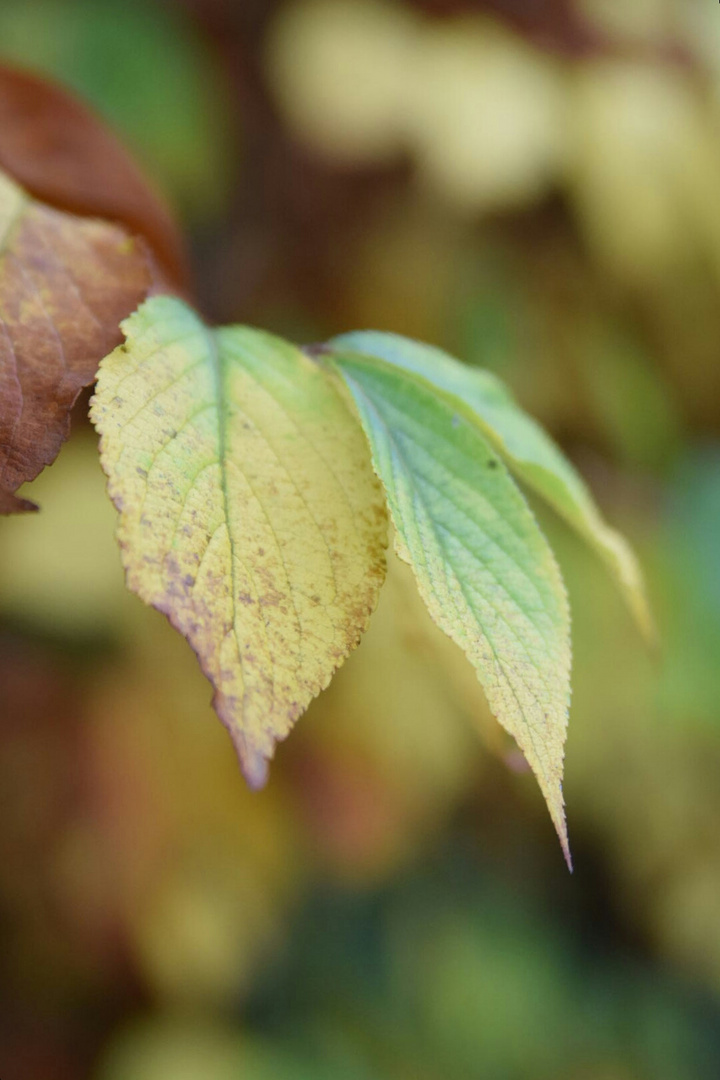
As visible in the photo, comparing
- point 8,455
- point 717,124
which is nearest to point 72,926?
point 8,455

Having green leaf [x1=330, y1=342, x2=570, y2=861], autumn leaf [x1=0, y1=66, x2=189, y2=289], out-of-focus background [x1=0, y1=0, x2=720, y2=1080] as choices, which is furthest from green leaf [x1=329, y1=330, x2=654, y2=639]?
out-of-focus background [x1=0, y1=0, x2=720, y2=1080]

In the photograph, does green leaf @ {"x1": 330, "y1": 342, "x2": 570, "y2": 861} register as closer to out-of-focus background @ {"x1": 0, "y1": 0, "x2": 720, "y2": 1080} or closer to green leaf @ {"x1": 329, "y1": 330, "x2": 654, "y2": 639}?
green leaf @ {"x1": 329, "y1": 330, "x2": 654, "y2": 639}

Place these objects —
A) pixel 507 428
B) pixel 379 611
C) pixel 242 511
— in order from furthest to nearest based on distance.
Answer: pixel 379 611, pixel 507 428, pixel 242 511

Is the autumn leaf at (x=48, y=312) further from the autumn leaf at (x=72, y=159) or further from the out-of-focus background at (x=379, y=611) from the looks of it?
the out-of-focus background at (x=379, y=611)

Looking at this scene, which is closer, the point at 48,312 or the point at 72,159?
the point at 48,312

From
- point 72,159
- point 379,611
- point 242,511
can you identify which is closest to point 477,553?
point 242,511

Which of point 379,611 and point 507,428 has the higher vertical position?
point 507,428

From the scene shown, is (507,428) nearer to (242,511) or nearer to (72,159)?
(242,511)
